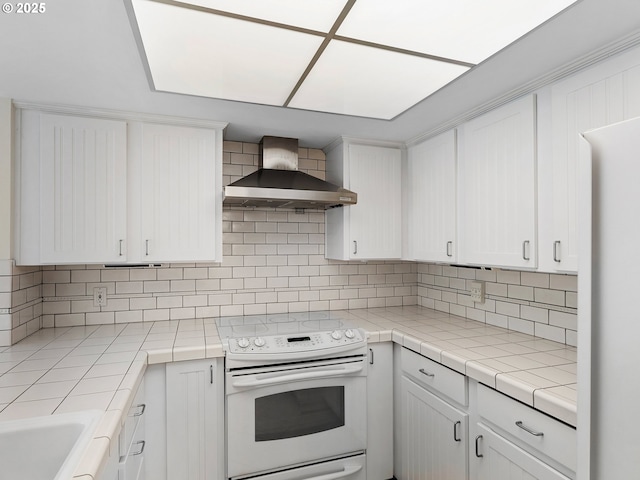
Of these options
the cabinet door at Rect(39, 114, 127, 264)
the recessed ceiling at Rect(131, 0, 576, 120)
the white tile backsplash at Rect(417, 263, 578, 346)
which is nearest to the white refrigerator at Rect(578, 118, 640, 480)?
the recessed ceiling at Rect(131, 0, 576, 120)

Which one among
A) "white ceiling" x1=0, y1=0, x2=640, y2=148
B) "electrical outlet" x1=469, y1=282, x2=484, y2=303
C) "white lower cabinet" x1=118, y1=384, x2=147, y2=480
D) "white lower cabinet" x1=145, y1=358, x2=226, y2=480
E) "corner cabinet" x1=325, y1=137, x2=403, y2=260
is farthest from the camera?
"corner cabinet" x1=325, y1=137, x2=403, y2=260

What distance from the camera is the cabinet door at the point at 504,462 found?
4.38ft

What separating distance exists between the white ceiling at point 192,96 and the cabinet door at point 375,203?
249 millimetres

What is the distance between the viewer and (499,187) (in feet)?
6.21

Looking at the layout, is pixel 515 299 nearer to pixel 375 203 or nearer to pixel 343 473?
pixel 375 203

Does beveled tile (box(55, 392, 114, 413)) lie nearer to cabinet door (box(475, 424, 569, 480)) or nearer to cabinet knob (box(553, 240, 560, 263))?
cabinet door (box(475, 424, 569, 480))

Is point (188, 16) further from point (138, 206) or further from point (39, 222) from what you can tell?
point (39, 222)

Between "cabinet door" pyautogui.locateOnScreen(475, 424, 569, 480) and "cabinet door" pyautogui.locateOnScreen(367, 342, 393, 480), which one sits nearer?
"cabinet door" pyautogui.locateOnScreen(475, 424, 569, 480)

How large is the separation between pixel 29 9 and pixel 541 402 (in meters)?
2.07

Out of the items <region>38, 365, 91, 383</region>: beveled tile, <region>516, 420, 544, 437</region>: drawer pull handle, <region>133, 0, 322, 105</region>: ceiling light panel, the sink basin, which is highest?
A: <region>133, 0, 322, 105</region>: ceiling light panel

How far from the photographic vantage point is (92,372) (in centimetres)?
153

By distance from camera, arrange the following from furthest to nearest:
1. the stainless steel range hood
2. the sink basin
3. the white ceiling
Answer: the stainless steel range hood, the white ceiling, the sink basin

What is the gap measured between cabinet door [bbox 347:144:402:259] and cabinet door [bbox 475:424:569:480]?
129cm

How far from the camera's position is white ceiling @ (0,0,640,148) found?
3.92ft
